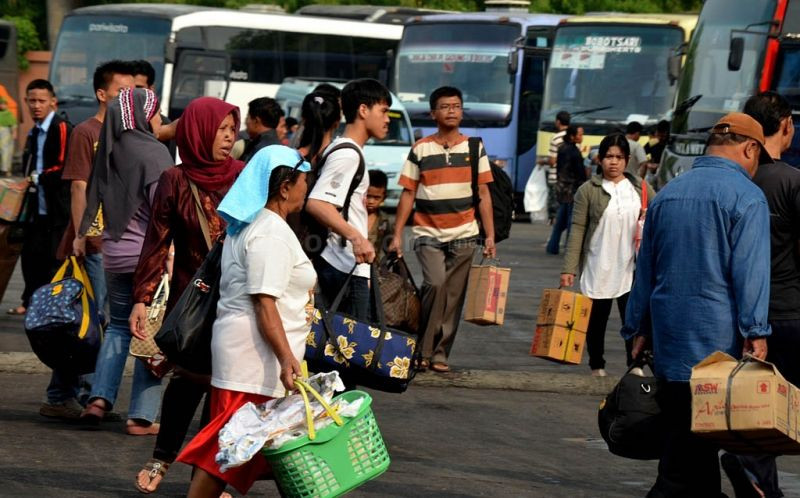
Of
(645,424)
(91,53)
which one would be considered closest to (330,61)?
(91,53)

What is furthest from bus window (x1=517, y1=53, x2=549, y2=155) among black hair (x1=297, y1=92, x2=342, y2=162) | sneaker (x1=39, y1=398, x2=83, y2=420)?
sneaker (x1=39, y1=398, x2=83, y2=420)

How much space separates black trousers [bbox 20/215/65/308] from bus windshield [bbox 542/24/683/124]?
17.2 meters

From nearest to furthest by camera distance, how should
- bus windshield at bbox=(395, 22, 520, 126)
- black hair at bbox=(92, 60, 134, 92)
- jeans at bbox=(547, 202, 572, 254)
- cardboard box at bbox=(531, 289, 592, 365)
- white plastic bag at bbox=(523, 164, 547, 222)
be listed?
1. black hair at bbox=(92, 60, 134, 92)
2. cardboard box at bbox=(531, 289, 592, 365)
3. jeans at bbox=(547, 202, 572, 254)
4. white plastic bag at bbox=(523, 164, 547, 222)
5. bus windshield at bbox=(395, 22, 520, 126)

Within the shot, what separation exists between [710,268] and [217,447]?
181 centimetres

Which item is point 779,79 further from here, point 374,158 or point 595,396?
point 374,158

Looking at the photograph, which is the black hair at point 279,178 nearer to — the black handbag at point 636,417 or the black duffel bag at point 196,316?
the black duffel bag at point 196,316

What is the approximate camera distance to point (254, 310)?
5492 mm

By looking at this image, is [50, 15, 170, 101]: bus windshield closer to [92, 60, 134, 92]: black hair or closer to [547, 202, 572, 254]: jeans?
[547, 202, 572, 254]: jeans

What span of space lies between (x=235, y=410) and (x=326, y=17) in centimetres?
2951

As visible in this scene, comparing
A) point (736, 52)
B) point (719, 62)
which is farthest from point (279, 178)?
point (719, 62)

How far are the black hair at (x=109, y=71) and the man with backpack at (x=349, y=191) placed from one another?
1.54m

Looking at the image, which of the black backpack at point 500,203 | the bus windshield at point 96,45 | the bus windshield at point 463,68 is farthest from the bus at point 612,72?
the black backpack at point 500,203

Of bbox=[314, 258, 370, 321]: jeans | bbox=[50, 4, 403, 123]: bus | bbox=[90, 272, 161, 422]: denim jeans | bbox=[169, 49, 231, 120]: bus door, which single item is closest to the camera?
bbox=[90, 272, 161, 422]: denim jeans

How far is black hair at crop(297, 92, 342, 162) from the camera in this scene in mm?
8055
